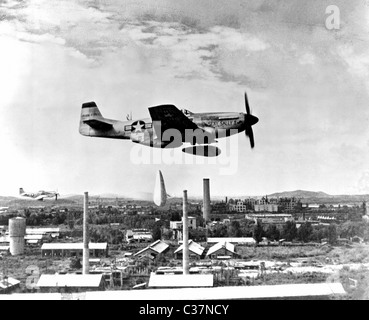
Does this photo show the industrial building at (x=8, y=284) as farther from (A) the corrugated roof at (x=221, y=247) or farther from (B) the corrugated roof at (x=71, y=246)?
(A) the corrugated roof at (x=221, y=247)

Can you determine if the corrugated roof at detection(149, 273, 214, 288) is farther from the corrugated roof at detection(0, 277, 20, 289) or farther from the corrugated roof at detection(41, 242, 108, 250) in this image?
the corrugated roof at detection(0, 277, 20, 289)

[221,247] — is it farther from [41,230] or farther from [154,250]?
[41,230]

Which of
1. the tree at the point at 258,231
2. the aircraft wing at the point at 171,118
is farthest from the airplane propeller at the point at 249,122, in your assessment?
the tree at the point at 258,231

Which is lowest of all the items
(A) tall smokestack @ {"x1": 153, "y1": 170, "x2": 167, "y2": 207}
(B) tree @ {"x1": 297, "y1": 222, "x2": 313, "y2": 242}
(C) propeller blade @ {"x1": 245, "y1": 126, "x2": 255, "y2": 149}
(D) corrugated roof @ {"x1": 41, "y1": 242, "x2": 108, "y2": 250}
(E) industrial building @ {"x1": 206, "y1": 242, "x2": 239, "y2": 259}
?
(E) industrial building @ {"x1": 206, "y1": 242, "x2": 239, "y2": 259}

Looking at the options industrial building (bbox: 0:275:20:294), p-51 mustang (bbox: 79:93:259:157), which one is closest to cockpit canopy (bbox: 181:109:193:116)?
p-51 mustang (bbox: 79:93:259:157)
